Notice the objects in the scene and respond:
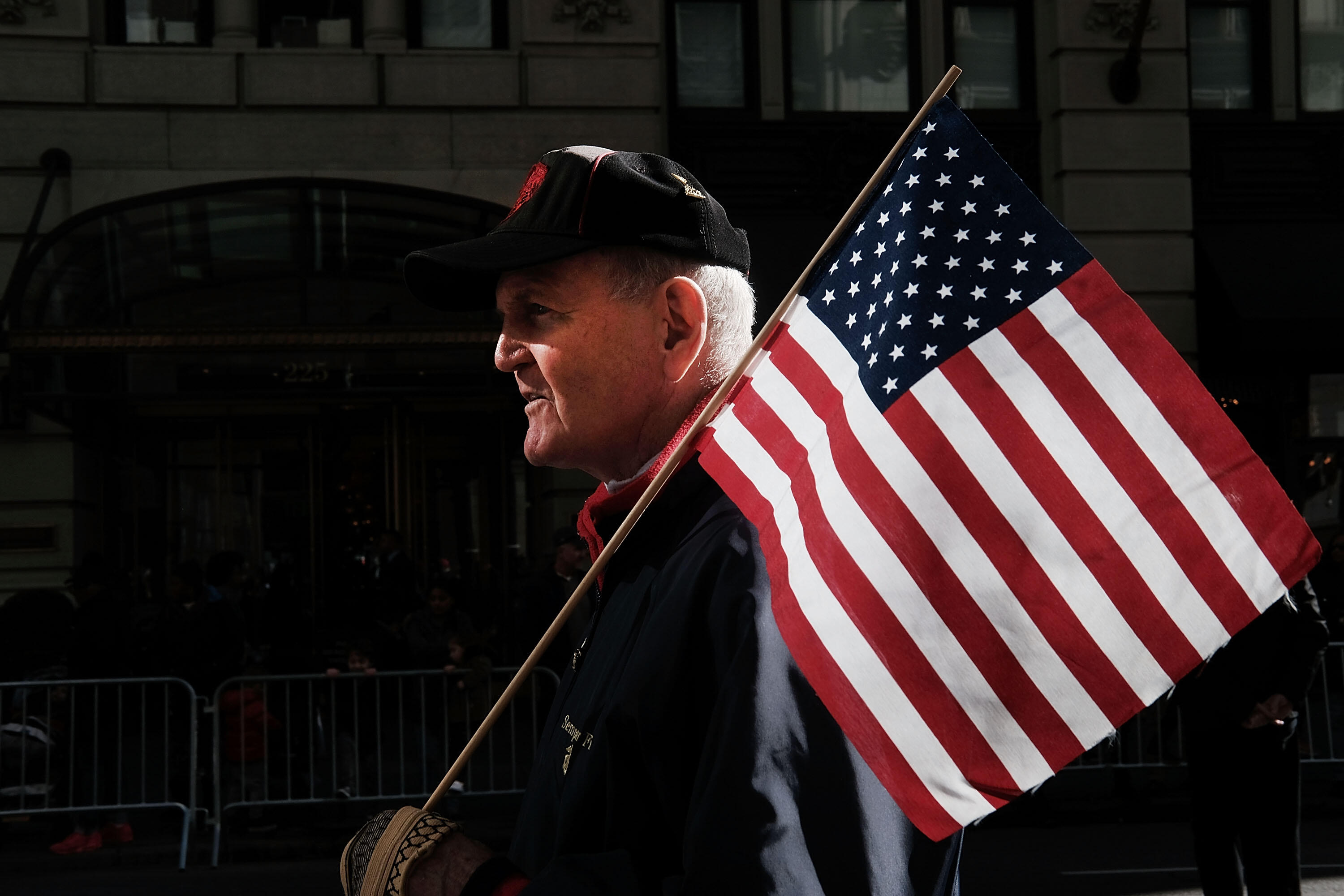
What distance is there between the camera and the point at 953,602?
177cm

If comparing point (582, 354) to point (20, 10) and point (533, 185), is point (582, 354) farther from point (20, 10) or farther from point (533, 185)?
point (20, 10)

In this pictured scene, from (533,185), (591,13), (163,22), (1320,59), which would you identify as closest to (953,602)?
(533,185)

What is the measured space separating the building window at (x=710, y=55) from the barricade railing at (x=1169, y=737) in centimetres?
733

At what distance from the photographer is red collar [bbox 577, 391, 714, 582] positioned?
75.2 inches

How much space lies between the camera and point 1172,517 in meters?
1.77

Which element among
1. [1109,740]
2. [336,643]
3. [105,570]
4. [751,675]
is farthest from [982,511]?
[336,643]

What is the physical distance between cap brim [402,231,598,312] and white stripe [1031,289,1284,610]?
65cm

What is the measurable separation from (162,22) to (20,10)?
4.19 feet

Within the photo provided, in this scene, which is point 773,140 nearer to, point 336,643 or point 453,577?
point 453,577

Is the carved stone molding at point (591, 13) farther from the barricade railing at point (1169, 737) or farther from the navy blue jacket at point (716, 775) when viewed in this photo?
the navy blue jacket at point (716, 775)

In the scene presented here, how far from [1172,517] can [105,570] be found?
31.3ft

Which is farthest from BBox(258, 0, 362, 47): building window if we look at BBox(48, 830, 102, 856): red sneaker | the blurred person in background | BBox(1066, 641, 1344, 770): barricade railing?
the blurred person in background

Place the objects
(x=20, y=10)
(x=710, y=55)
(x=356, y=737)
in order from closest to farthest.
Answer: (x=356, y=737), (x=20, y=10), (x=710, y=55)

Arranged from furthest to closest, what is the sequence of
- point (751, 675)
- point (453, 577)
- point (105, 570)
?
1. point (453, 577)
2. point (105, 570)
3. point (751, 675)
